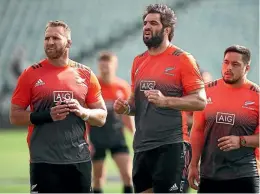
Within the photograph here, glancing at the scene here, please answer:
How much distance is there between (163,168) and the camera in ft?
24.2

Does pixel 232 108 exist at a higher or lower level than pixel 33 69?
lower

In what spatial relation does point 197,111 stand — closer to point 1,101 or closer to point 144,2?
point 1,101

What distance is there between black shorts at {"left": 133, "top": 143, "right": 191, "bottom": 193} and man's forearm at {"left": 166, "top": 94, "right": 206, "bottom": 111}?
0.43m

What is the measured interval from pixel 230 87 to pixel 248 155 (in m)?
0.69

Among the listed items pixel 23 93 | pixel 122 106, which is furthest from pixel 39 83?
pixel 122 106

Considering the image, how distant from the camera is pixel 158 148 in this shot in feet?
24.3

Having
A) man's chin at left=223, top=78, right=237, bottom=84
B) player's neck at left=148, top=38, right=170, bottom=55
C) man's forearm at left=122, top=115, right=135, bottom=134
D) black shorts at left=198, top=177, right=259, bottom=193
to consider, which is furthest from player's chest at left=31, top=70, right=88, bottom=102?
man's forearm at left=122, top=115, right=135, bottom=134

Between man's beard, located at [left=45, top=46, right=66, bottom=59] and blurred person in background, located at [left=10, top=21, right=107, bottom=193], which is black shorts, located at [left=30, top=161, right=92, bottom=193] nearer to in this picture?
blurred person in background, located at [left=10, top=21, right=107, bottom=193]

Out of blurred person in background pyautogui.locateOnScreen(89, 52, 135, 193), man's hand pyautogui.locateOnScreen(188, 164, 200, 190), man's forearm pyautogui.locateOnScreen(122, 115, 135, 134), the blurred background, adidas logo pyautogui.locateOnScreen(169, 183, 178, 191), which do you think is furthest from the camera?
the blurred background

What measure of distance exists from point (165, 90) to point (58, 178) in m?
1.28

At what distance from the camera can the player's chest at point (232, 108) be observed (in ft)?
25.1

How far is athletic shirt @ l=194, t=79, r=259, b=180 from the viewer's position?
7605mm

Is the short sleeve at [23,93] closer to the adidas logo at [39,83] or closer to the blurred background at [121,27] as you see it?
the adidas logo at [39,83]

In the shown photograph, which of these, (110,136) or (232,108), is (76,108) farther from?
(110,136)
